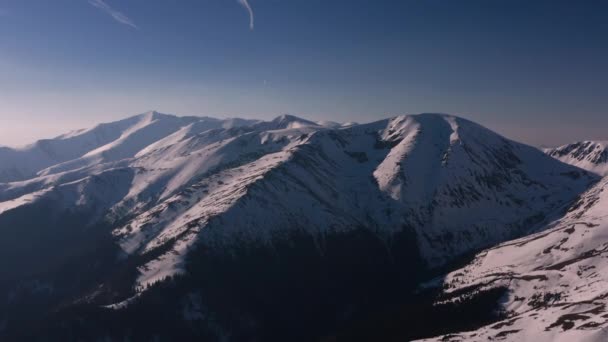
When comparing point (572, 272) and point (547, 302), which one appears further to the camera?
point (572, 272)

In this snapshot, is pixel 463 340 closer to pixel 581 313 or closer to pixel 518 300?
pixel 581 313

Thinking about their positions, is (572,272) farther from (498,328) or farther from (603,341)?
(603,341)

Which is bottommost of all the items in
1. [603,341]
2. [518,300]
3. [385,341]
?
[385,341]

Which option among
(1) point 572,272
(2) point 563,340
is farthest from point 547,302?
(2) point 563,340

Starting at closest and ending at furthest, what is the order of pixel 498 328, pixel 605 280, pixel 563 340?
pixel 563 340, pixel 498 328, pixel 605 280

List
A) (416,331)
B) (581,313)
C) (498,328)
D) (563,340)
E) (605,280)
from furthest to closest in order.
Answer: (416,331) < (605,280) < (498,328) < (581,313) < (563,340)

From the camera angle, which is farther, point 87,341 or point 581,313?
point 87,341

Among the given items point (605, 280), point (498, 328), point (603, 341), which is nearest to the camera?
point (603, 341)

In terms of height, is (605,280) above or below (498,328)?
above

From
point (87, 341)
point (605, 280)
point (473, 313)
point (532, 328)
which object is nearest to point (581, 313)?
point (532, 328)
